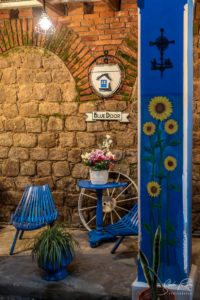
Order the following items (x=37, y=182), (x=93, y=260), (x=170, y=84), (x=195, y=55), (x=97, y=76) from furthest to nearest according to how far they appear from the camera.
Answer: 1. (x=37, y=182)
2. (x=97, y=76)
3. (x=195, y=55)
4. (x=93, y=260)
5. (x=170, y=84)

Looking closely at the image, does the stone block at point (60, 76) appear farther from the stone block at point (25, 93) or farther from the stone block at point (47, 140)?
the stone block at point (47, 140)

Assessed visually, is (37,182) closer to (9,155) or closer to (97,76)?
(9,155)

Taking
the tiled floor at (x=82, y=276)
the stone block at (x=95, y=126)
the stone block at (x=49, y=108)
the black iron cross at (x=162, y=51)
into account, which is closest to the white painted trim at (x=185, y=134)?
the black iron cross at (x=162, y=51)

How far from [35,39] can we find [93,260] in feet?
10.3

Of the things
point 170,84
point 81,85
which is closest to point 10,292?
point 170,84

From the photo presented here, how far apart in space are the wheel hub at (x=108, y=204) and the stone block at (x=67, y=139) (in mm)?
890

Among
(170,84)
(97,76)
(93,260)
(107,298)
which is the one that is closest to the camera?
(170,84)

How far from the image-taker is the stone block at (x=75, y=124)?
18.1 feet

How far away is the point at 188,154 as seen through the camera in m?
3.21

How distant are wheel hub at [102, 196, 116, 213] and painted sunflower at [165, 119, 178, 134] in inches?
97.0

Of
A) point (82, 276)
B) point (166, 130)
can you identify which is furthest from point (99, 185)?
point (166, 130)

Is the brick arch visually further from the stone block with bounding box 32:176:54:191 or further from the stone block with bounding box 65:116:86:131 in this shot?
the stone block with bounding box 32:176:54:191

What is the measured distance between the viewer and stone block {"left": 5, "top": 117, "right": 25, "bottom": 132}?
5742mm

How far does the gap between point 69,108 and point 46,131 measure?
48cm
